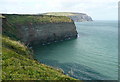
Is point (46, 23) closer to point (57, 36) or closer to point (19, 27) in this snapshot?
point (57, 36)

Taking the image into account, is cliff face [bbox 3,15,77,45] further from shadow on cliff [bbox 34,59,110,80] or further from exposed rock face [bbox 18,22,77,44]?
shadow on cliff [bbox 34,59,110,80]

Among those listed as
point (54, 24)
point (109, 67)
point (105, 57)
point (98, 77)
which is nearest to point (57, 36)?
point (54, 24)

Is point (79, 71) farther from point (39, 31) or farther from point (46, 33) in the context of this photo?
point (46, 33)

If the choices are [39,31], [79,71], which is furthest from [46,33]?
[79,71]

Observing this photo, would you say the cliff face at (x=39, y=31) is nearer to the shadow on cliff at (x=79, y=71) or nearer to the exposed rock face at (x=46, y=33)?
the exposed rock face at (x=46, y=33)

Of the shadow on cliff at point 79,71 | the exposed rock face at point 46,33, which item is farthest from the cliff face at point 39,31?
the shadow on cliff at point 79,71

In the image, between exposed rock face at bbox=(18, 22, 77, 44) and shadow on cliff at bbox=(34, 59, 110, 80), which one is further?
exposed rock face at bbox=(18, 22, 77, 44)

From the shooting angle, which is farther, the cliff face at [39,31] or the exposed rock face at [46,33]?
the exposed rock face at [46,33]

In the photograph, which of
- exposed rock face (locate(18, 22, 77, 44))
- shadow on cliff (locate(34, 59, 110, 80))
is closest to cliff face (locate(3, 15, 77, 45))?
exposed rock face (locate(18, 22, 77, 44))
